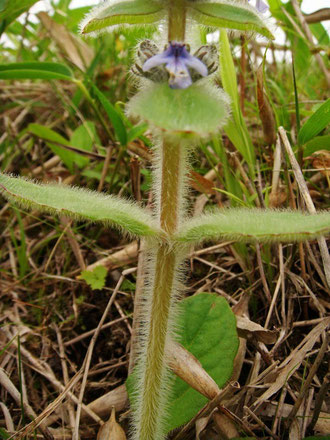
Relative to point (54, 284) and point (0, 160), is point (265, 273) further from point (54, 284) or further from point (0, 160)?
point (0, 160)

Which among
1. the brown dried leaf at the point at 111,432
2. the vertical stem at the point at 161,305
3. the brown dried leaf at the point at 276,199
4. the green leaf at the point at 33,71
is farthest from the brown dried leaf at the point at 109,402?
the green leaf at the point at 33,71

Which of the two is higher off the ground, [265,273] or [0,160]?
[0,160]

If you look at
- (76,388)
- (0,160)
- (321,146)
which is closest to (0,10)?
(0,160)

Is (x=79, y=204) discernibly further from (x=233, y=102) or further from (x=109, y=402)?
(x=233, y=102)

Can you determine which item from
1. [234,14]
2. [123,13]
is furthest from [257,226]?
[123,13]

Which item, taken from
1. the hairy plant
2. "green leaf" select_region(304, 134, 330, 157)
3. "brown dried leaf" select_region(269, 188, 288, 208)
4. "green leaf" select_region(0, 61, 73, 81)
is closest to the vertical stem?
the hairy plant

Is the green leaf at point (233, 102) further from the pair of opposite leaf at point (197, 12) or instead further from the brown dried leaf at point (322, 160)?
the pair of opposite leaf at point (197, 12)
